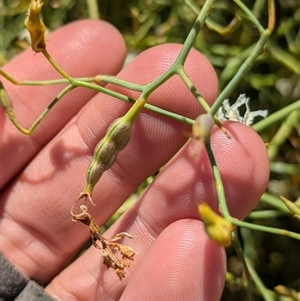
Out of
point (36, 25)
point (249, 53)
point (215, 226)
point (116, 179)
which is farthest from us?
point (249, 53)

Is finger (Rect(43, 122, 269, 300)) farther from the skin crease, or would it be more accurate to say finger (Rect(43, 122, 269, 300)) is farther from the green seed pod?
the green seed pod

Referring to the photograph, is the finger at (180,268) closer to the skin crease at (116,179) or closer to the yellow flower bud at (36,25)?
the skin crease at (116,179)

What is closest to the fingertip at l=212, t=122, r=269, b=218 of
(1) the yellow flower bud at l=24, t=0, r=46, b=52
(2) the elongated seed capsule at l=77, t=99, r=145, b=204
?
(2) the elongated seed capsule at l=77, t=99, r=145, b=204

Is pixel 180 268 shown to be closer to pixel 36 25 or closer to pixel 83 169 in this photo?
pixel 83 169

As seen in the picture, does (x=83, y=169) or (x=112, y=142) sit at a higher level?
(x=112, y=142)

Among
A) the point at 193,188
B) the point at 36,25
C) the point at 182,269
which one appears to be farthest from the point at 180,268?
the point at 36,25

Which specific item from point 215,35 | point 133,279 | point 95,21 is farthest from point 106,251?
point 215,35
